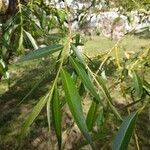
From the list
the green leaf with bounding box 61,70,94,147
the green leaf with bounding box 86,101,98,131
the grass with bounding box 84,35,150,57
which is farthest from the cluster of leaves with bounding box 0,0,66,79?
the grass with bounding box 84,35,150,57

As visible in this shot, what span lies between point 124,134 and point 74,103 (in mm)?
121

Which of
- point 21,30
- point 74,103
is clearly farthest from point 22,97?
point 74,103

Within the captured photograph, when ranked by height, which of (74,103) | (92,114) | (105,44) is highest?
(74,103)

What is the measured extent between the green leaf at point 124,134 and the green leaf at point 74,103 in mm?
71

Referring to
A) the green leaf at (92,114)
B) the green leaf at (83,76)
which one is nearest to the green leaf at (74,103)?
the green leaf at (83,76)

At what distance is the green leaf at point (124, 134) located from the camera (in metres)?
0.84

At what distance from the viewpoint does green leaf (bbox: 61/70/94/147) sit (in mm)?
824

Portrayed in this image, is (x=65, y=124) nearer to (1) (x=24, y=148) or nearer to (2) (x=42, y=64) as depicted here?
(1) (x=24, y=148)

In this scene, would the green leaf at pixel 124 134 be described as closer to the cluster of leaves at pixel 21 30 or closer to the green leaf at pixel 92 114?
the green leaf at pixel 92 114

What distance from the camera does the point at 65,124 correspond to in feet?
16.2

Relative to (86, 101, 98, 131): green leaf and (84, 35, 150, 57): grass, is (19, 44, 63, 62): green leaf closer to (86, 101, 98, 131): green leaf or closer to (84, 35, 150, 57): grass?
(86, 101, 98, 131): green leaf

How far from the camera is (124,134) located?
0.87 metres

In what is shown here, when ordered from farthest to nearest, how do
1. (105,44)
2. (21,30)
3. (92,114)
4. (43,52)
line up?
(105,44)
(21,30)
(92,114)
(43,52)

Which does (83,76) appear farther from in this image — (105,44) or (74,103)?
(105,44)
